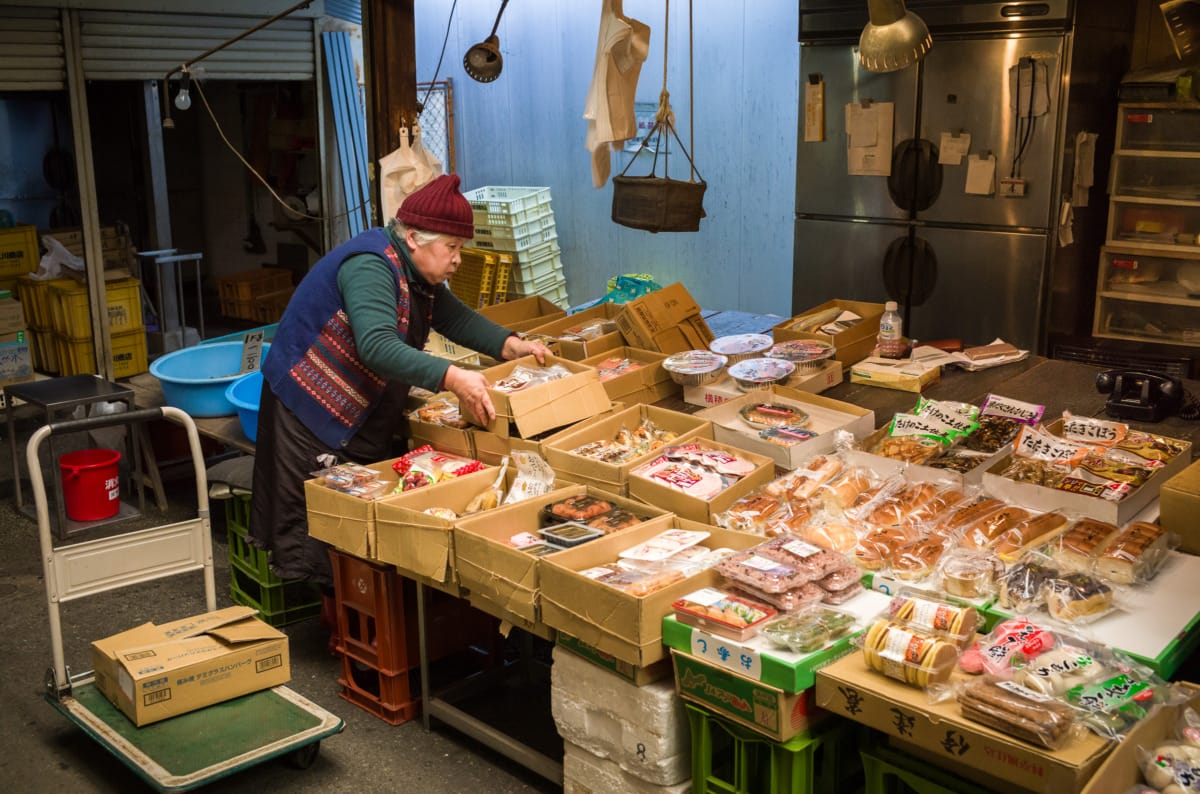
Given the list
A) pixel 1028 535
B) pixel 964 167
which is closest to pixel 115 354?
pixel 964 167

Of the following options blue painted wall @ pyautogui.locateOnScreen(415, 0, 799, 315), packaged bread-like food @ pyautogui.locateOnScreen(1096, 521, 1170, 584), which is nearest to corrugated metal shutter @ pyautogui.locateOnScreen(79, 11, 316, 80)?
blue painted wall @ pyautogui.locateOnScreen(415, 0, 799, 315)

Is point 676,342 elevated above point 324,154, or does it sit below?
below

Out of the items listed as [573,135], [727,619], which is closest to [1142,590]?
[727,619]

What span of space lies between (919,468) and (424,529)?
1566mm

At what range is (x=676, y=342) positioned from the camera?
5059mm

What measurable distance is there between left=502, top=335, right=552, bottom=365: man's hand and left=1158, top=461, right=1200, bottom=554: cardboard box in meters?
2.36

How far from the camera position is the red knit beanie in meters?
4.05

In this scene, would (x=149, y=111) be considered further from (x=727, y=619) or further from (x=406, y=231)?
(x=727, y=619)

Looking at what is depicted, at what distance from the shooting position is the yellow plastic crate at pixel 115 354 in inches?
347

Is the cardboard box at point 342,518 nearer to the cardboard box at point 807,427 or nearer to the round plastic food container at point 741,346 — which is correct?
the cardboard box at point 807,427

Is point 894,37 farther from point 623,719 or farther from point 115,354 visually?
point 115,354

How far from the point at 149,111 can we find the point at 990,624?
27.1ft

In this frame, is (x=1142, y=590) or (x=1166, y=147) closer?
(x=1142, y=590)

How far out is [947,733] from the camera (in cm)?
246
